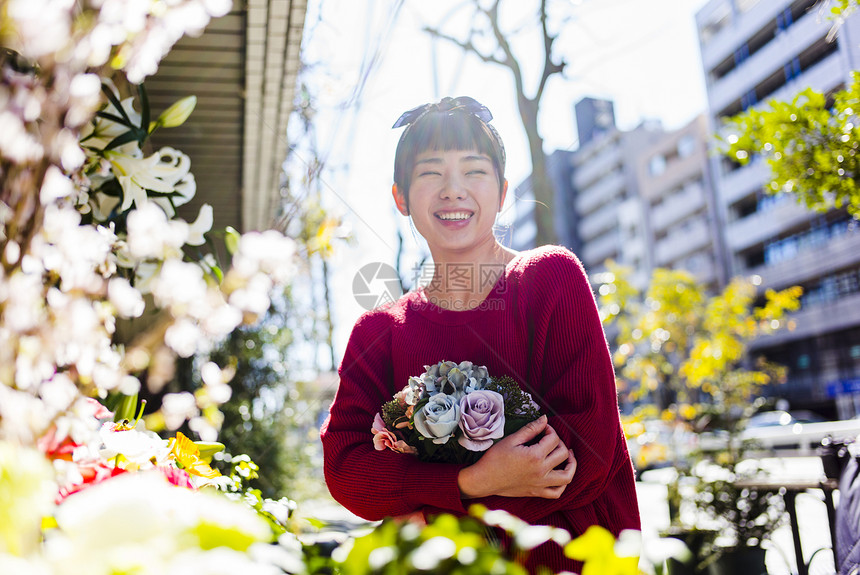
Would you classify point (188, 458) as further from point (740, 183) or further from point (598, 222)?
point (598, 222)

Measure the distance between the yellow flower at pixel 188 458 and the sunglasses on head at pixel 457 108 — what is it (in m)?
0.85

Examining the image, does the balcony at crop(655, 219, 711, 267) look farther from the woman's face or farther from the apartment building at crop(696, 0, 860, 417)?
the woman's face

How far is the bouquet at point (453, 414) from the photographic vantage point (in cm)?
118

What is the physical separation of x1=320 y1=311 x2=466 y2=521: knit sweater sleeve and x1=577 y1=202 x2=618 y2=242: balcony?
153 feet

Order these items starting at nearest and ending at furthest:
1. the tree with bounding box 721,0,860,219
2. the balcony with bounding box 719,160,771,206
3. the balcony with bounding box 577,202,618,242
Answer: the tree with bounding box 721,0,860,219
the balcony with bounding box 719,160,771,206
the balcony with bounding box 577,202,618,242

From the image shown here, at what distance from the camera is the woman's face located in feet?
4.99

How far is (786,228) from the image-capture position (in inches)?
1174

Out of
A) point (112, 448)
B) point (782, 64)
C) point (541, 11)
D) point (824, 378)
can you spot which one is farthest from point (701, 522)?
point (782, 64)

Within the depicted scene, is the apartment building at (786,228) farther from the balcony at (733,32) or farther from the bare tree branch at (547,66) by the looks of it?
the bare tree branch at (547,66)

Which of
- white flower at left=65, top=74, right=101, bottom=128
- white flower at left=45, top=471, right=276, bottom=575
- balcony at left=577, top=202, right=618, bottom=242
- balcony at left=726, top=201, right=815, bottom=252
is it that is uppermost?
balcony at left=577, top=202, right=618, bottom=242

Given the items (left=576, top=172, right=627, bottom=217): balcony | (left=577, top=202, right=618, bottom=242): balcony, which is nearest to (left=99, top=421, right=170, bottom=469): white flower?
(left=576, top=172, right=627, bottom=217): balcony

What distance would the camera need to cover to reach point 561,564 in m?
1.21

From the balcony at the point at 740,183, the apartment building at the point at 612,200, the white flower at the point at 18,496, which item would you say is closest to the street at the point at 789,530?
the white flower at the point at 18,496

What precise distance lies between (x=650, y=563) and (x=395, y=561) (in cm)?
21
